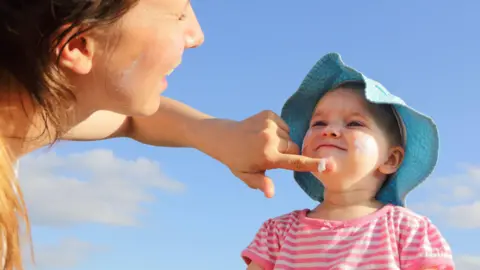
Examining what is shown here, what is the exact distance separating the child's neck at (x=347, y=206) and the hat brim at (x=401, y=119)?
0.55ft

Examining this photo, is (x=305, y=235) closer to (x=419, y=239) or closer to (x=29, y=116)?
(x=419, y=239)

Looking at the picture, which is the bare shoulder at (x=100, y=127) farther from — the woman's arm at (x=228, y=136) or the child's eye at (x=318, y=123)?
the child's eye at (x=318, y=123)

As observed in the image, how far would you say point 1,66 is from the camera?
7.12 feet

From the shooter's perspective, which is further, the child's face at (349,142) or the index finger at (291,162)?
the child's face at (349,142)

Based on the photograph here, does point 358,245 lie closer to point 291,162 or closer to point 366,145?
point 366,145

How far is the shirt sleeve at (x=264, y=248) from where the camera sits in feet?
10.7

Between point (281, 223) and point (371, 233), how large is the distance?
1.58ft

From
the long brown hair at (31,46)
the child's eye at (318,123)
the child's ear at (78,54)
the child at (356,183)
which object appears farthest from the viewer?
the child's eye at (318,123)

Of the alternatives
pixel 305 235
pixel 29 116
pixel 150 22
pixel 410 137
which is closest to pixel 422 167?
pixel 410 137

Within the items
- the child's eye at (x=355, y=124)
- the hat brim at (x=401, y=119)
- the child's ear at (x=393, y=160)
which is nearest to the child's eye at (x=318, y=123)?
the child's eye at (x=355, y=124)

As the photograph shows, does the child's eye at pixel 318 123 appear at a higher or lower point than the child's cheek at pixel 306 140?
higher

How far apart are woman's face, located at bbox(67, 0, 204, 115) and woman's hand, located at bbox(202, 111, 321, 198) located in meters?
0.36

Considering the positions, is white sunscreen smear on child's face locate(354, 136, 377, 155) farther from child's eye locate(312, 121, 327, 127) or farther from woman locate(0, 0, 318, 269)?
woman locate(0, 0, 318, 269)

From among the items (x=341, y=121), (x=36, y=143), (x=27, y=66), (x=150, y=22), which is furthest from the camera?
(x=341, y=121)
